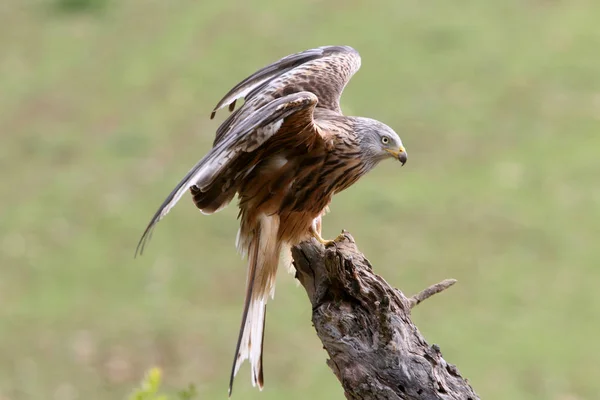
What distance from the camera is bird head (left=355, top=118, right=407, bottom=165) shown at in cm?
448

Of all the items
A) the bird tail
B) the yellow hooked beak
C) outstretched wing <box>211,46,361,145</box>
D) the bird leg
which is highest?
outstretched wing <box>211,46,361,145</box>

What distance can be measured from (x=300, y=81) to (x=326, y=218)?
4199 millimetres

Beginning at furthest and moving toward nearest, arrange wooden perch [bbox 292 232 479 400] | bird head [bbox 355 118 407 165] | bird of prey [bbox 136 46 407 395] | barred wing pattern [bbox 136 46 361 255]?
bird head [bbox 355 118 407 165], bird of prey [bbox 136 46 407 395], barred wing pattern [bbox 136 46 361 255], wooden perch [bbox 292 232 479 400]

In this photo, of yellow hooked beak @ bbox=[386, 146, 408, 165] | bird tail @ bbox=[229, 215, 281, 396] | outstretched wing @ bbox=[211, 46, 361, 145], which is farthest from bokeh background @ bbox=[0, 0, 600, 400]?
yellow hooked beak @ bbox=[386, 146, 408, 165]

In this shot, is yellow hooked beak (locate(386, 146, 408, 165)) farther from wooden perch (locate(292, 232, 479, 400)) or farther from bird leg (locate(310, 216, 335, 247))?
wooden perch (locate(292, 232, 479, 400))

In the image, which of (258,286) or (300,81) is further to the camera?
(300,81)

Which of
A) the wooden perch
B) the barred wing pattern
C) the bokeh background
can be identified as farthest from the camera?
the bokeh background

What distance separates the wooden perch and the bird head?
914mm

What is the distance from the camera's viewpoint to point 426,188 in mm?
9469

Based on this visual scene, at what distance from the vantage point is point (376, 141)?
451 centimetres

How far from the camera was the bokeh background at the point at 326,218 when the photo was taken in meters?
7.71

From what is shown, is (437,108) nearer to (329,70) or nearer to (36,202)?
(36,202)

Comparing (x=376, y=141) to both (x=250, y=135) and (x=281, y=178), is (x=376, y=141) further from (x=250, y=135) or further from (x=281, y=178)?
(x=250, y=135)

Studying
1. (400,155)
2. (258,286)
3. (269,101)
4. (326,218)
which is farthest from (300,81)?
(326,218)
